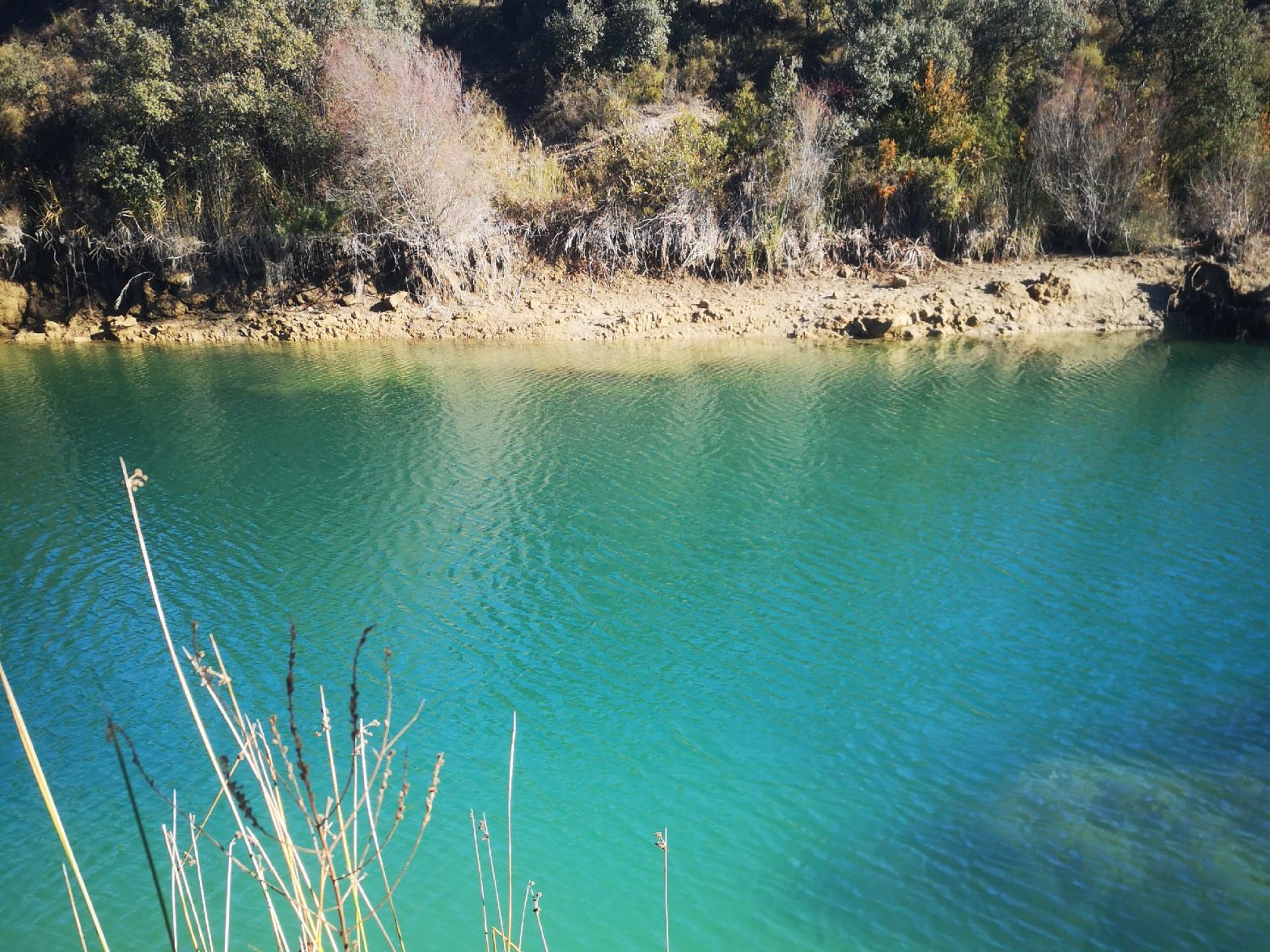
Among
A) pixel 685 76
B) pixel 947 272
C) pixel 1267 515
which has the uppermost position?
pixel 685 76

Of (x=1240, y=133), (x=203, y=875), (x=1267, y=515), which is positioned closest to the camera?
(x=203, y=875)

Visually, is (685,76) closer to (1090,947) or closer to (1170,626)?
(1170,626)

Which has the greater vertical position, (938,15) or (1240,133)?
(938,15)

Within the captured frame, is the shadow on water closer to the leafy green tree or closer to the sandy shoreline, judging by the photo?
the sandy shoreline

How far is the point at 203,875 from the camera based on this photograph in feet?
22.5

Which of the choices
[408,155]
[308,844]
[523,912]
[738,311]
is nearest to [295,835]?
[308,844]

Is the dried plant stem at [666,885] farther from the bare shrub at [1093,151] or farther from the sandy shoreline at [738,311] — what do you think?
the bare shrub at [1093,151]

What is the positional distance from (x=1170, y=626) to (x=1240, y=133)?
75.8 feet

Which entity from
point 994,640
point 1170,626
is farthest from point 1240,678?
point 994,640

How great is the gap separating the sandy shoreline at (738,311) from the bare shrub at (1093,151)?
58.1 inches

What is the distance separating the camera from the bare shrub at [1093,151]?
27281 mm

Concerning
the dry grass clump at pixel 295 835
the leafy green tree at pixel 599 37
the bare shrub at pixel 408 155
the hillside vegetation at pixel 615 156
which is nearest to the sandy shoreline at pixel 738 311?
the hillside vegetation at pixel 615 156

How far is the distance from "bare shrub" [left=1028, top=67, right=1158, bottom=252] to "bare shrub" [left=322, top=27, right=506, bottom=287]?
16784 millimetres

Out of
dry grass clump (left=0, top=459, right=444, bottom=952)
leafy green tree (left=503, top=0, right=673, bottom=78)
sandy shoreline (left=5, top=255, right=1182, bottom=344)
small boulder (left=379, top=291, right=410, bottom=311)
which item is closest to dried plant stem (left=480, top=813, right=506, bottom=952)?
dry grass clump (left=0, top=459, right=444, bottom=952)
